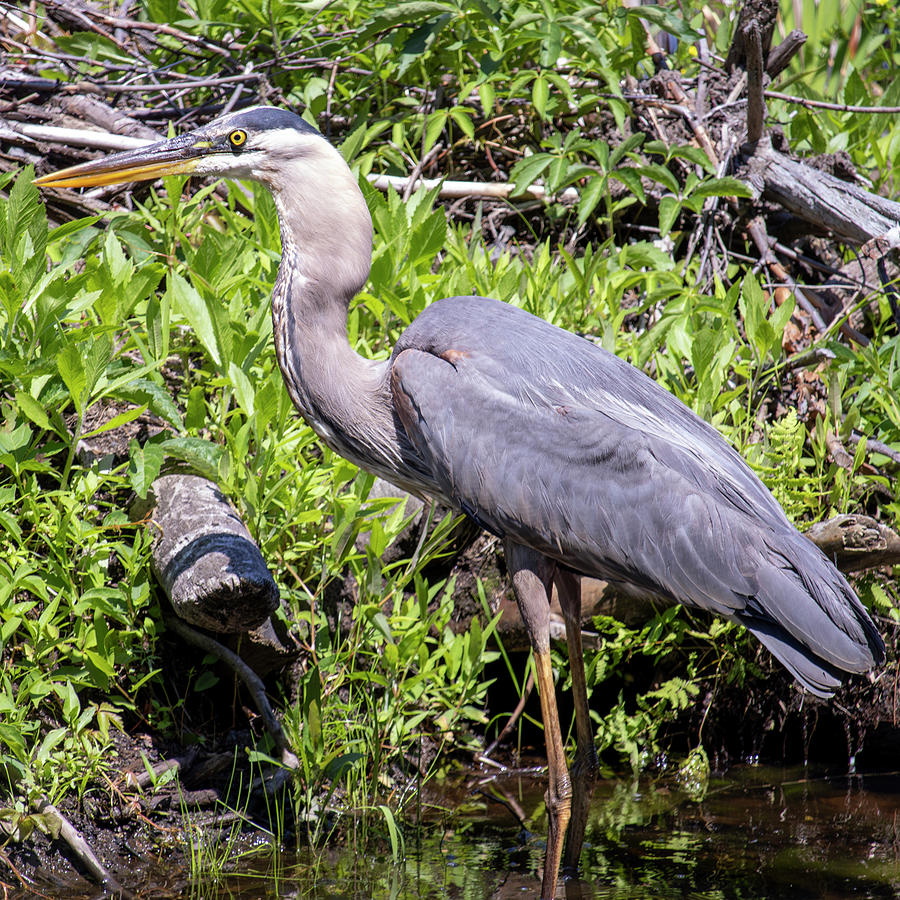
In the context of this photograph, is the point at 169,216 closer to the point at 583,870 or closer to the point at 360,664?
the point at 360,664

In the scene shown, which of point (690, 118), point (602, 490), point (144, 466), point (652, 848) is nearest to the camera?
point (602, 490)

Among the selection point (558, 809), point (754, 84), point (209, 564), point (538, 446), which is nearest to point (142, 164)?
point (209, 564)

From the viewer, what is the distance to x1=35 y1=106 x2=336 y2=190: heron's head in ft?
10.8

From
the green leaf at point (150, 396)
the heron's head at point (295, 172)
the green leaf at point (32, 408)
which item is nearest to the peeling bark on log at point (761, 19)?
the heron's head at point (295, 172)

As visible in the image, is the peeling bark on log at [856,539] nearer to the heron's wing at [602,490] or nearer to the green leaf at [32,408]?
the heron's wing at [602,490]

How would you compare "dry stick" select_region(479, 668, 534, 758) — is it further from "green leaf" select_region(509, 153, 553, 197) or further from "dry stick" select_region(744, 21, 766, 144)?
"dry stick" select_region(744, 21, 766, 144)

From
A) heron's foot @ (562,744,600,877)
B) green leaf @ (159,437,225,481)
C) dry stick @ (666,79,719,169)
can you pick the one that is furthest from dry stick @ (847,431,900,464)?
green leaf @ (159,437,225,481)

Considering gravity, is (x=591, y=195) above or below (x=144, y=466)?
above

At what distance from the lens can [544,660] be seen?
3104 millimetres

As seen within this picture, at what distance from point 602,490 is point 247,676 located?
1224 mm

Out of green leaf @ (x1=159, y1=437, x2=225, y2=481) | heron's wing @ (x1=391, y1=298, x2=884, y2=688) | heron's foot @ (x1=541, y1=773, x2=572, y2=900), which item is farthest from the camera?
green leaf @ (x1=159, y1=437, x2=225, y2=481)

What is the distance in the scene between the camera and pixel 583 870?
3246mm

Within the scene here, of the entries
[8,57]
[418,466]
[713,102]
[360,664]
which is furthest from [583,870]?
[8,57]

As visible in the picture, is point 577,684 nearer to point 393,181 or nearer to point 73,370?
point 73,370
